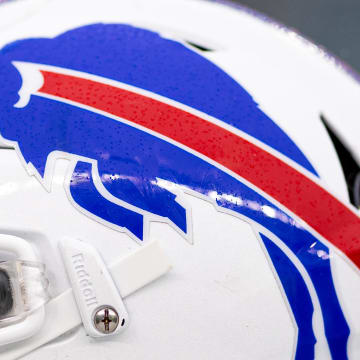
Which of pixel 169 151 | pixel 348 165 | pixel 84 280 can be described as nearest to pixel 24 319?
pixel 84 280

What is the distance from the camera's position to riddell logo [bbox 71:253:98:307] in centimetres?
71

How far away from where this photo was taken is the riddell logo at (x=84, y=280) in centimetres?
71

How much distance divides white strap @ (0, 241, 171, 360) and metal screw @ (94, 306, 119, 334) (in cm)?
2

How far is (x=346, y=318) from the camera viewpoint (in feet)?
2.54

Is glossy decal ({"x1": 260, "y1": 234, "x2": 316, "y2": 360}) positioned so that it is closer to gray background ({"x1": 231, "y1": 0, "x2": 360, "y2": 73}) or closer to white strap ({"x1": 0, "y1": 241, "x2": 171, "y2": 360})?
white strap ({"x1": 0, "y1": 241, "x2": 171, "y2": 360})

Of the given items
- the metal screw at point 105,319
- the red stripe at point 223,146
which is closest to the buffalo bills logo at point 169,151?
the red stripe at point 223,146

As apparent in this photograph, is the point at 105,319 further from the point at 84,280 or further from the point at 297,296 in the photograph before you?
the point at 297,296

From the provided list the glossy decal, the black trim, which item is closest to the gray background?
the black trim

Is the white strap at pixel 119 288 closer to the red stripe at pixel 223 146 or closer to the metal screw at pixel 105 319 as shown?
the metal screw at pixel 105 319

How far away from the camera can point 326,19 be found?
1464 mm

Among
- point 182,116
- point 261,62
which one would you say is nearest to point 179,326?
point 182,116

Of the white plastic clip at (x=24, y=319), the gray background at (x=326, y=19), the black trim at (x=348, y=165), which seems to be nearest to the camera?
the white plastic clip at (x=24, y=319)

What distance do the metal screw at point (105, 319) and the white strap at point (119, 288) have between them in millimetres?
23

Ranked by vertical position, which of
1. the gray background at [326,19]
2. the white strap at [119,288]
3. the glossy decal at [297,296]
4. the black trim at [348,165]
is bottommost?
the glossy decal at [297,296]
